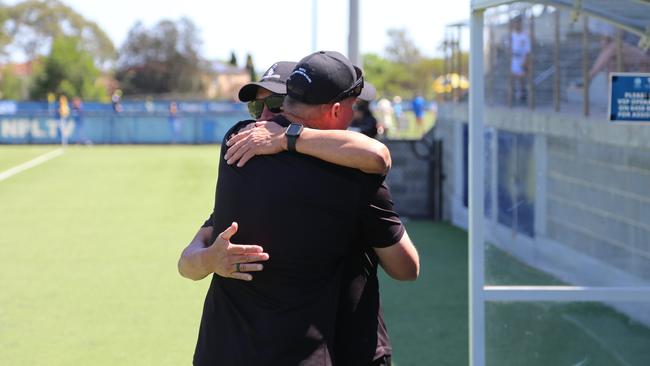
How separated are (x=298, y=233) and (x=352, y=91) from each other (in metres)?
0.47

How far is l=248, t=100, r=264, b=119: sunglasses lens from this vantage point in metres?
3.31

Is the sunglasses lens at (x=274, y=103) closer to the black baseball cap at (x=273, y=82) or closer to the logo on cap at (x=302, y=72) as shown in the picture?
the black baseball cap at (x=273, y=82)

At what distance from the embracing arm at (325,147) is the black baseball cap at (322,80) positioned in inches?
4.1

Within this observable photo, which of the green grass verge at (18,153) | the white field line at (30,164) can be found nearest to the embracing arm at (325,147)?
the white field line at (30,164)

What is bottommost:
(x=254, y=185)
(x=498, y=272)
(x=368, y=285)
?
(x=498, y=272)

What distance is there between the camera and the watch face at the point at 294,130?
113 inches

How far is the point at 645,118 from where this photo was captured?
15.7 ft

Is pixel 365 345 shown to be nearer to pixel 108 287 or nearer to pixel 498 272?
pixel 498 272

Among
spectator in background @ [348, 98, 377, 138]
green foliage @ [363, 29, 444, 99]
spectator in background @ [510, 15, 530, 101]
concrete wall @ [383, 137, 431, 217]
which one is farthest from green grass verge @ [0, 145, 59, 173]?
green foliage @ [363, 29, 444, 99]

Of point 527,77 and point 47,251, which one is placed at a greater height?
point 527,77

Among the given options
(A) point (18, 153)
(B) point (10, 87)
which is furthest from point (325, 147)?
(B) point (10, 87)

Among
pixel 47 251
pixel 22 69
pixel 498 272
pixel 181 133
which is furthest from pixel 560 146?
pixel 22 69

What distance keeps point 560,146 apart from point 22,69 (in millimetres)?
100569

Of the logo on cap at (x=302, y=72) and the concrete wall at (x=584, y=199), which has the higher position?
the logo on cap at (x=302, y=72)
